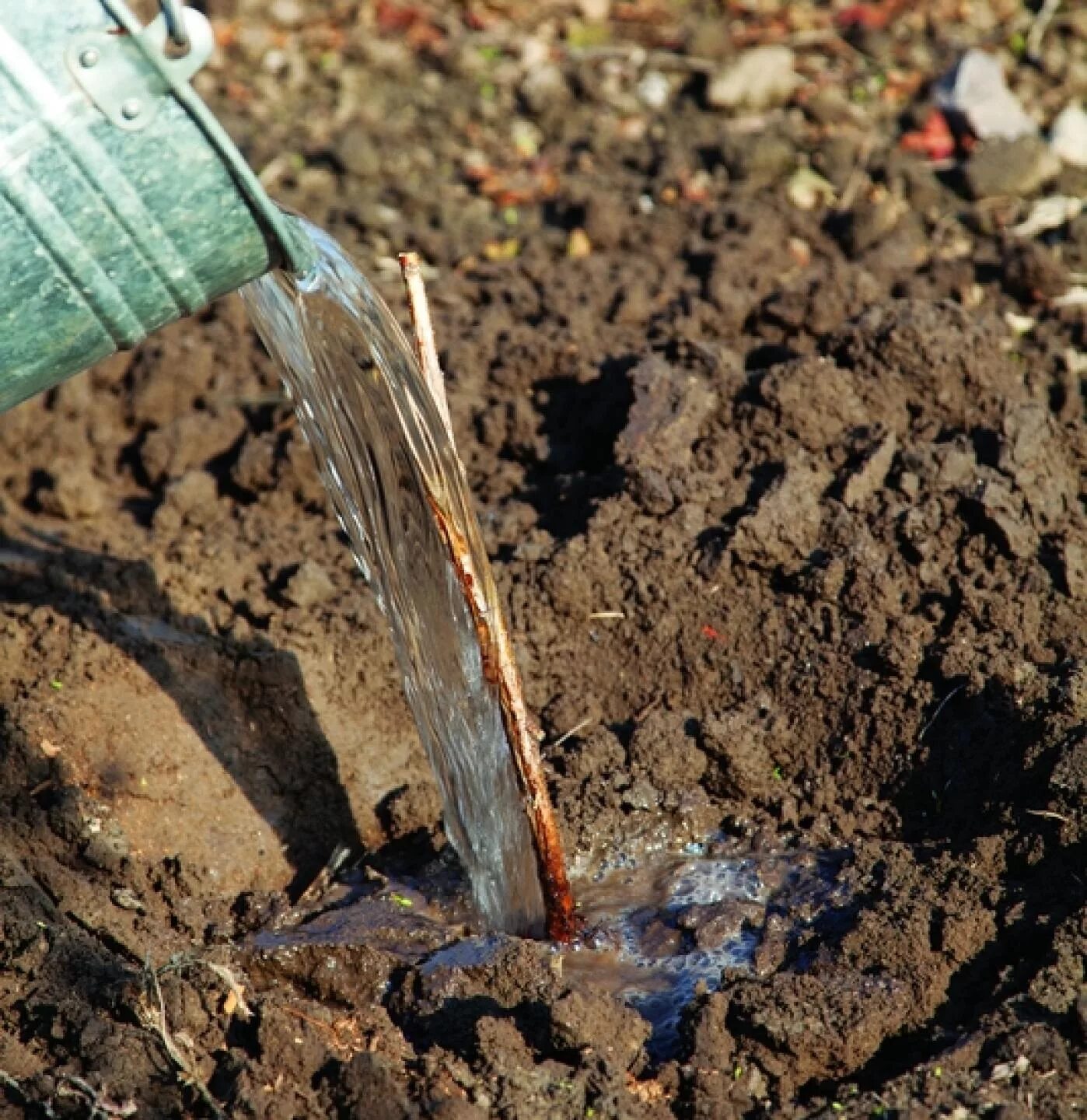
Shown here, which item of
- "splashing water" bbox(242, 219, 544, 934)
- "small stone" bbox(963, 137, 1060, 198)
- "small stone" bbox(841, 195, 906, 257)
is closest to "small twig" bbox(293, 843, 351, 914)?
"splashing water" bbox(242, 219, 544, 934)

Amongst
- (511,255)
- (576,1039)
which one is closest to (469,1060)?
(576,1039)

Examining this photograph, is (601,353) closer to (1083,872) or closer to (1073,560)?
(1073,560)

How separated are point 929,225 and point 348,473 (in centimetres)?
252

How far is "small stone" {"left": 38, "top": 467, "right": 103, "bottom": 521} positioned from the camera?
13.4 ft

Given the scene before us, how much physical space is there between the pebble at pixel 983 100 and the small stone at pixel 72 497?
3052mm

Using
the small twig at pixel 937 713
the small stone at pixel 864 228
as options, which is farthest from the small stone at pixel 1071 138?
the small twig at pixel 937 713

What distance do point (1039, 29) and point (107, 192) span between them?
4.20 m

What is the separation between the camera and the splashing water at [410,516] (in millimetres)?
2736

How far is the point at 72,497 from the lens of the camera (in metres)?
4.07

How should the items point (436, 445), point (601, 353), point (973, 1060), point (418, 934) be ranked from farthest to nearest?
point (601, 353), point (418, 934), point (436, 445), point (973, 1060)

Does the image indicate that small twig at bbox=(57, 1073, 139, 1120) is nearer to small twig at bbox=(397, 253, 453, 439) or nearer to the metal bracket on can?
small twig at bbox=(397, 253, 453, 439)

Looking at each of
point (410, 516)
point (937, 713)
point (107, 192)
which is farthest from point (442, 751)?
point (107, 192)

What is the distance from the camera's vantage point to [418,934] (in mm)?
3045

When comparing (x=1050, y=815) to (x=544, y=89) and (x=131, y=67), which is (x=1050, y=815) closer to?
(x=131, y=67)
